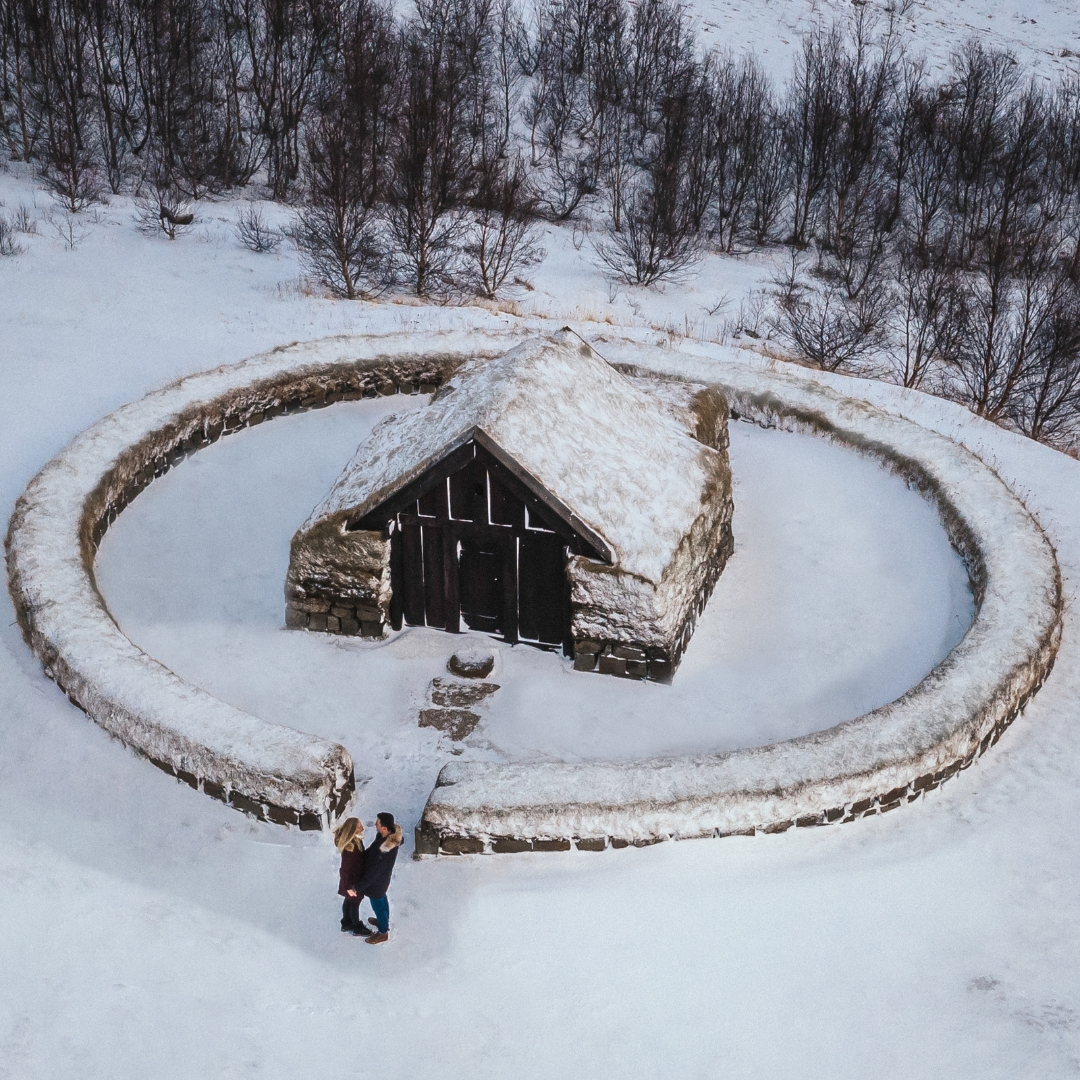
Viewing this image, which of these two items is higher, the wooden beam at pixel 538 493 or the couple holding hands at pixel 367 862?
the wooden beam at pixel 538 493

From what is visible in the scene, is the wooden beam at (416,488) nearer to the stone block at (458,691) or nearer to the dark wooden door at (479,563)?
the dark wooden door at (479,563)

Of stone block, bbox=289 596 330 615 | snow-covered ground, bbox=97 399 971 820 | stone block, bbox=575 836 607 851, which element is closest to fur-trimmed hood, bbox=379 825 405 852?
snow-covered ground, bbox=97 399 971 820

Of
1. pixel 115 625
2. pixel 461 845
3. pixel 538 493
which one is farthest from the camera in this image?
pixel 115 625

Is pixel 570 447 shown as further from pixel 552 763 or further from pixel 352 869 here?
pixel 352 869

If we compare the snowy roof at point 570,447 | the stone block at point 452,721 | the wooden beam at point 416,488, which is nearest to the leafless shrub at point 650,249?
the snowy roof at point 570,447

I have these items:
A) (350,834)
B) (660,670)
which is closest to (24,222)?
(660,670)

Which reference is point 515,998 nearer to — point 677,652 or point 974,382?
point 677,652

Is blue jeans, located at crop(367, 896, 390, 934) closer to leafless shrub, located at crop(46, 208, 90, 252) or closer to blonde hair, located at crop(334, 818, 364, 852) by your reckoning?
blonde hair, located at crop(334, 818, 364, 852)
